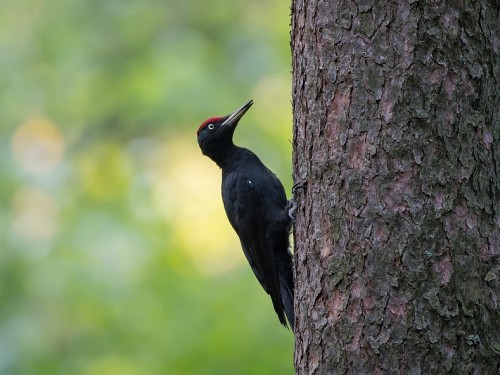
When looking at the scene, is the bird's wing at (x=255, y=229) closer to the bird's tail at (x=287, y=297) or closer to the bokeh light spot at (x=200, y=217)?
the bird's tail at (x=287, y=297)

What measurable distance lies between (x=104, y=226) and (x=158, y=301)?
33.9 inches

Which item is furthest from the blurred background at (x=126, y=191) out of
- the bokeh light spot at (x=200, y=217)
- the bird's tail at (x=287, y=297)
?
the bird's tail at (x=287, y=297)

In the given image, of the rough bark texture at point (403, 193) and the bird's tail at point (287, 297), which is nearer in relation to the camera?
the rough bark texture at point (403, 193)

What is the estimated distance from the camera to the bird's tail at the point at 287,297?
4.75 metres

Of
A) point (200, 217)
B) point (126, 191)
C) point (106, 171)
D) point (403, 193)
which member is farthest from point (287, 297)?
point (106, 171)

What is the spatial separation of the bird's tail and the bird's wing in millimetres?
51

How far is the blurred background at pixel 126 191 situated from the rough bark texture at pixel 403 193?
8.76 feet

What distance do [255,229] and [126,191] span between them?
8.64 feet

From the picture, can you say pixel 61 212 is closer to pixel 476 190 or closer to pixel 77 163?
pixel 77 163

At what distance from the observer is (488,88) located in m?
3.39

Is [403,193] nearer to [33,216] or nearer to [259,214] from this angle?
[259,214]

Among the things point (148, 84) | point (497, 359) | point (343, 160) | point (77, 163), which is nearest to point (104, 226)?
point (77, 163)

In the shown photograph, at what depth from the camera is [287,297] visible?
4879 millimetres

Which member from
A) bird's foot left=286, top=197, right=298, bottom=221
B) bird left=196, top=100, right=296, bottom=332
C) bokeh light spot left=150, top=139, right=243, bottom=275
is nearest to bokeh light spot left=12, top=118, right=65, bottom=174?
bokeh light spot left=150, top=139, right=243, bottom=275
